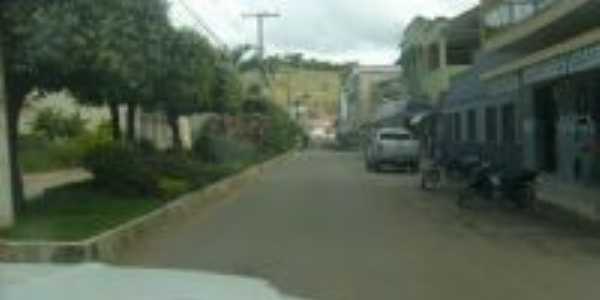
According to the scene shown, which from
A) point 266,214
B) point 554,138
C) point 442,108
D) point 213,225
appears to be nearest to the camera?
point 213,225

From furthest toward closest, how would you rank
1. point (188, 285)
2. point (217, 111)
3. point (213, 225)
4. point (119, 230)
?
point (217, 111), point (213, 225), point (119, 230), point (188, 285)

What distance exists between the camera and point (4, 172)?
1919 centimetres

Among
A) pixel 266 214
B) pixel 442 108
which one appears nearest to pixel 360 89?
pixel 442 108

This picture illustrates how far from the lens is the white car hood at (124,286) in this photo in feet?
29.7

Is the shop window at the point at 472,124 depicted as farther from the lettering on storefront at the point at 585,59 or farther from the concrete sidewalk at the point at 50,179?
the lettering on storefront at the point at 585,59

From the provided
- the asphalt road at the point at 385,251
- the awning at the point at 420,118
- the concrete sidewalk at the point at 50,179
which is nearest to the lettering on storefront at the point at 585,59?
the asphalt road at the point at 385,251

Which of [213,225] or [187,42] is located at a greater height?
[187,42]

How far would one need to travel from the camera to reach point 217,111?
2094 inches

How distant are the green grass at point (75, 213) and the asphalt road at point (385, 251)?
2.74 ft

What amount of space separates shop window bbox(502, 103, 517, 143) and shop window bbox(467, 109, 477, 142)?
21.3 feet

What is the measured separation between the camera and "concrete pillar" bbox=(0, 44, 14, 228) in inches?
752

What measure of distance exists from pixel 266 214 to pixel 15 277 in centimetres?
1525

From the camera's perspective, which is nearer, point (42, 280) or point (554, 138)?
point (42, 280)

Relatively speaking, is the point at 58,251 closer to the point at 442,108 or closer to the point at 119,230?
the point at 119,230
